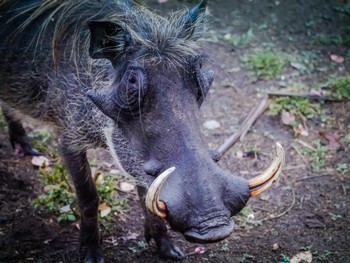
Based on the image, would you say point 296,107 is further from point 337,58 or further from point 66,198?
point 66,198

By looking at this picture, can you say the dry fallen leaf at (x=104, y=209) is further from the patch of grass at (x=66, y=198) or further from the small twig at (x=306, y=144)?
the small twig at (x=306, y=144)

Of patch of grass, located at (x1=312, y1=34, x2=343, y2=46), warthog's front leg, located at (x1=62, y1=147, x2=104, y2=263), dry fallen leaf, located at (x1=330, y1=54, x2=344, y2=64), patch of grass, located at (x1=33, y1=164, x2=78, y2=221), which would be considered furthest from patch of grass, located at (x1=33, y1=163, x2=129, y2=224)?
patch of grass, located at (x1=312, y1=34, x2=343, y2=46)

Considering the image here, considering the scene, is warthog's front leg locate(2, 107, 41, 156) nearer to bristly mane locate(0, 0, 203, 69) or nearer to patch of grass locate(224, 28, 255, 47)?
bristly mane locate(0, 0, 203, 69)

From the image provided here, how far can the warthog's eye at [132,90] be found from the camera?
102 inches

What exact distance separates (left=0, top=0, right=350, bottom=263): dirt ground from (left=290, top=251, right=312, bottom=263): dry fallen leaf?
1 cm

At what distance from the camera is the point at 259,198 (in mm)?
4184

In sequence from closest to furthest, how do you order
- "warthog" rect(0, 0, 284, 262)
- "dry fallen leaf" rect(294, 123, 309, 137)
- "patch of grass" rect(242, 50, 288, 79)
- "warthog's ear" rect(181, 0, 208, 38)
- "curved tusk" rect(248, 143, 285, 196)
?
"warthog" rect(0, 0, 284, 262), "curved tusk" rect(248, 143, 285, 196), "warthog's ear" rect(181, 0, 208, 38), "dry fallen leaf" rect(294, 123, 309, 137), "patch of grass" rect(242, 50, 288, 79)

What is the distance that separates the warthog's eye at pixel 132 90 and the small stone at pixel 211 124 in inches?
92.4

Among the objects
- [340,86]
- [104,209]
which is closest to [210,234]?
[104,209]

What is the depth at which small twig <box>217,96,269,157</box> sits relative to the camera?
4.62m

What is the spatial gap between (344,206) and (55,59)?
7.72 ft

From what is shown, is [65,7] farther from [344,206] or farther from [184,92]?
[344,206]

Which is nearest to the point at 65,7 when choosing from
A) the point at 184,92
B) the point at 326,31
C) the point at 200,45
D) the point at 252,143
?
the point at 200,45

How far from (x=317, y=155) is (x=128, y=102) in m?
2.43
